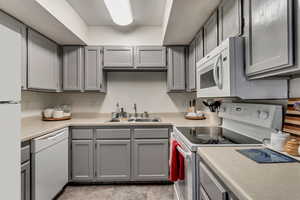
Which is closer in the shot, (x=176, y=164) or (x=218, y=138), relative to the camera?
(x=218, y=138)

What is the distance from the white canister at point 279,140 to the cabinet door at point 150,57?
1.99m

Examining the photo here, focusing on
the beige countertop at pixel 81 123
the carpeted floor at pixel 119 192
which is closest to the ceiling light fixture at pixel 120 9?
the beige countertop at pixel 81 123

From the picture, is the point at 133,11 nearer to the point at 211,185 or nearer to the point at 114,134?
the point at 114,134

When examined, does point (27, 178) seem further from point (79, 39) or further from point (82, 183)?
point (79, 39)

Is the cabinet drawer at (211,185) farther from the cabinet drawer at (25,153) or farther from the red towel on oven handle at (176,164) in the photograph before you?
the cabinet drawer at (25,153)

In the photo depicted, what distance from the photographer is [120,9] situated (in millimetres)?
2146

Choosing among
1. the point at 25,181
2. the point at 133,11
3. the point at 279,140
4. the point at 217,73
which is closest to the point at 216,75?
the point at 217,73

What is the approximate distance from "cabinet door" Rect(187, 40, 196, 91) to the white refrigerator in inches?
79.0

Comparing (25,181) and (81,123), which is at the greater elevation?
(81,123)

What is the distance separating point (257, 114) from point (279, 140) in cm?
Result: 32

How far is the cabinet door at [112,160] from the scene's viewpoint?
2418 millimetres

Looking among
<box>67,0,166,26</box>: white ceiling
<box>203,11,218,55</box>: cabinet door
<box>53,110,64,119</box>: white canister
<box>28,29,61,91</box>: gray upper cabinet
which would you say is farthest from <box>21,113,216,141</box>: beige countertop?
<box>67,0,166,26</box>: white ceiling

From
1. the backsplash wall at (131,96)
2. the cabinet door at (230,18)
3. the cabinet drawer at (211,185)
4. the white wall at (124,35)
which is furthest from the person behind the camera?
the backsplash wall at (131,96)

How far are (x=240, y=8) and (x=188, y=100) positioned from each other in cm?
197
